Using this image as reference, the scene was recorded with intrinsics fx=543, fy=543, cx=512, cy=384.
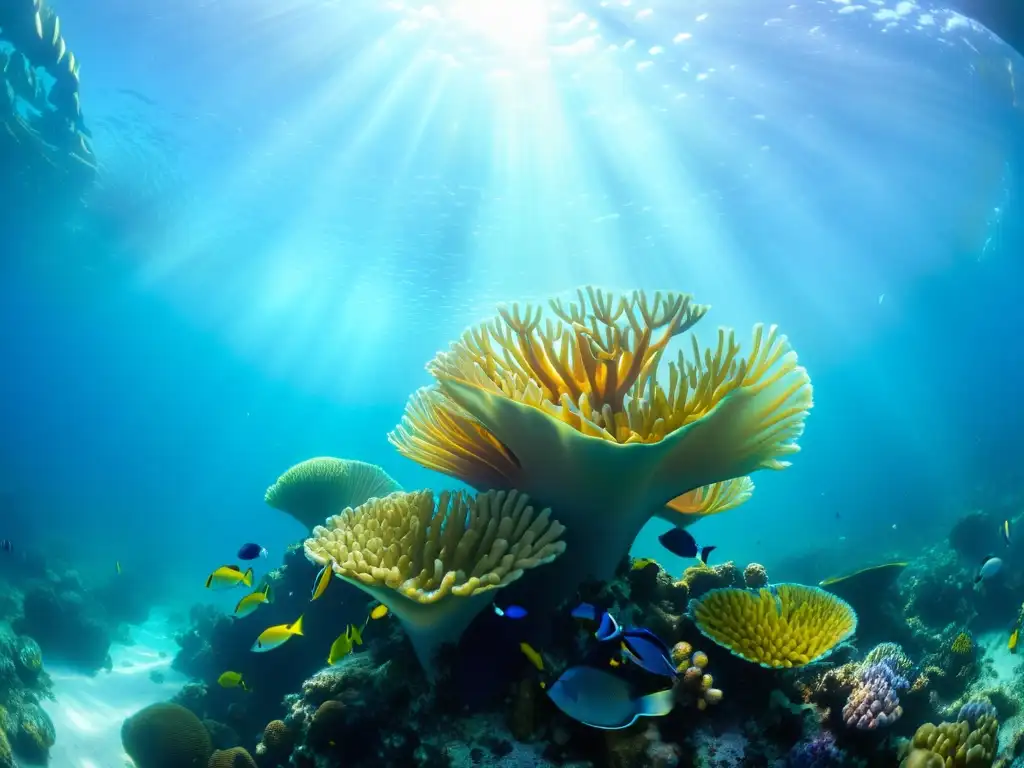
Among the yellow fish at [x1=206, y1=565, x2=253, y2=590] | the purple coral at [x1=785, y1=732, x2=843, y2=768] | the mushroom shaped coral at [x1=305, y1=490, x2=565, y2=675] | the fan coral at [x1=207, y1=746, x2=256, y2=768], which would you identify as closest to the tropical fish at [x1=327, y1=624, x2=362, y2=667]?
the mushroom shaped coral at [x1=305, y1=490, x2=565, y2=675]

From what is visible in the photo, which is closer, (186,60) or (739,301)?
(186,60)

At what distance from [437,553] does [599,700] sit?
1.02 metres

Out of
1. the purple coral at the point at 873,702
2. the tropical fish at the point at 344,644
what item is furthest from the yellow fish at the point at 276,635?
the purple coral at the point at 873,702

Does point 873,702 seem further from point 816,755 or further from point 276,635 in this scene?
point 276,635

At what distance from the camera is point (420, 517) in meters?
3.07

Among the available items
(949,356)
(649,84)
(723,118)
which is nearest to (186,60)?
(649,84)

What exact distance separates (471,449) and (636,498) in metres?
1.10

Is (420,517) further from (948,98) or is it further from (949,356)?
(949,356)

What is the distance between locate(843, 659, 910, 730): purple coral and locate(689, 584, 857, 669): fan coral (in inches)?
8.4

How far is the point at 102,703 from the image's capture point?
11.3 m

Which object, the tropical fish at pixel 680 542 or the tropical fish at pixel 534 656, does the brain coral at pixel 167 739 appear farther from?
the tropical fish at pixel 680 542

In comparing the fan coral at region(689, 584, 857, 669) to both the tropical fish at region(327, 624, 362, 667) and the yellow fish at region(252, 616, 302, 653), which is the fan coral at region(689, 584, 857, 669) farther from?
the yellow fish at region(252, 616, 302, 653)

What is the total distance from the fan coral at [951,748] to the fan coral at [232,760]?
5.32 meters

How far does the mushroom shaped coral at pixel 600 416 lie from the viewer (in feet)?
9.02
